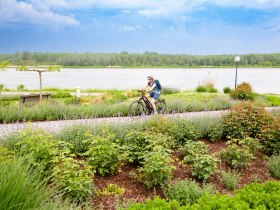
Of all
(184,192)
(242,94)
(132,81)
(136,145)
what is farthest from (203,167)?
(132,81)

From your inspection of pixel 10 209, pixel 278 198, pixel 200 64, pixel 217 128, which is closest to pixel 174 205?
pixel 278 198

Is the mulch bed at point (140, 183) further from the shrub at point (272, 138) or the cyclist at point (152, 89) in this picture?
the cyclist at point (152, 89)

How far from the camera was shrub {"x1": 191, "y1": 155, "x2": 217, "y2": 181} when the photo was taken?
6.02 m

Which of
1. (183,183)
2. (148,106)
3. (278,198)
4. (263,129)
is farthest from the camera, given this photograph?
(148,106)

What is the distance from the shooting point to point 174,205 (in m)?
3.46

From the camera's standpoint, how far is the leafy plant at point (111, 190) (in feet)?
18.0

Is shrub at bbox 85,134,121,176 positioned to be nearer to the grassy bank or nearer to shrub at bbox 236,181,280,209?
the grassy bank

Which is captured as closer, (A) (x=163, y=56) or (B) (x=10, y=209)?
(B) (x=10, y=209)

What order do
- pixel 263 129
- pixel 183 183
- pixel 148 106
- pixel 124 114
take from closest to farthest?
1. pixel 183 183
2. pixel 263 129
3. pixel 148 106
4. pixel 124 114

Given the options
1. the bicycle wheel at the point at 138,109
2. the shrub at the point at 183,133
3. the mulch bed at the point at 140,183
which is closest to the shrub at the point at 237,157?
the mulch bed at the point at 140,183

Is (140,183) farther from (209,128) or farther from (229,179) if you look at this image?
(209,128)

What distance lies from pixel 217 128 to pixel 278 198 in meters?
5.29

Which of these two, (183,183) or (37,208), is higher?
(37,208)

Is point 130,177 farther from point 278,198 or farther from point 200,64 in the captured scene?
point 200,64
